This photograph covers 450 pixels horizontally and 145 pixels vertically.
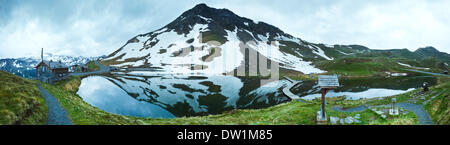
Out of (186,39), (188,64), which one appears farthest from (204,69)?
(186,39)

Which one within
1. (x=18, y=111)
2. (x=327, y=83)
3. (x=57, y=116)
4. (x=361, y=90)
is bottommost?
(x=361, y=90)

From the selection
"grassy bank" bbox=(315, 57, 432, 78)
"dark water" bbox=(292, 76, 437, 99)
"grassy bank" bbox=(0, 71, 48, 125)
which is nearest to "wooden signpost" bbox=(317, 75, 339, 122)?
"grassy bank" bbox=(0, 71, 48, 125)

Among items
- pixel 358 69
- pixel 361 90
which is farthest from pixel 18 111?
pixel 358 69

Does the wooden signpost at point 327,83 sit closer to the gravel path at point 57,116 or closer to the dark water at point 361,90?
the gravel path at point 57,116

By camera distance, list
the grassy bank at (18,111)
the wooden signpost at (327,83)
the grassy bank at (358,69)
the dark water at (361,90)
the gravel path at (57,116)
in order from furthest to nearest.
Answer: the grassy bank at (358,69), the dark water at (361,90), the wooden signpost at (327,83), the gravel path at (57,116), the grassy bank at (18,111)

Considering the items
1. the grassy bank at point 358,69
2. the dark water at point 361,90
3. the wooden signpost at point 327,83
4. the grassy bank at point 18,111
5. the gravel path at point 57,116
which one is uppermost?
the grassy bank at point 358,69

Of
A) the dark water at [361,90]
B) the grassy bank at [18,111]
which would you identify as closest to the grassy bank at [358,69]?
the dark water at [361,90]

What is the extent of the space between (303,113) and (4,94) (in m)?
22.9

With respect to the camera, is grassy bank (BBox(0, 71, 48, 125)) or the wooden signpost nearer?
grassy bank (BBox(0, 71, 48, 125))

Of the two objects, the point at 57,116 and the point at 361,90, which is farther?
the point at 361,90

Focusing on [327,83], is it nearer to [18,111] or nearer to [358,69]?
[18,111]

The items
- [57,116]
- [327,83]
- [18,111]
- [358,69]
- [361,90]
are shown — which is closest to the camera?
[18,111]

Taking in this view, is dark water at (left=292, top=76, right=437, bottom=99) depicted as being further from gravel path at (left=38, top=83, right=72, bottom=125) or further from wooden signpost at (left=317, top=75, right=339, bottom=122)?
gravel path at (left=38, top=83, right=72, bottom=125)

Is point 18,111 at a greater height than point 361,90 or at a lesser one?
greater
